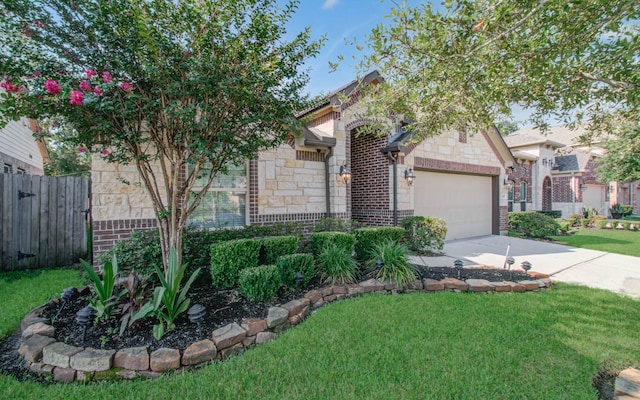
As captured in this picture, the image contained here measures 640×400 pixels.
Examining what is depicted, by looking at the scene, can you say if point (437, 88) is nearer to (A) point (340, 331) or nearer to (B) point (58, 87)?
(A) point (340, 331)

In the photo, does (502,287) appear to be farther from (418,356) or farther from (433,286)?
(418,356)

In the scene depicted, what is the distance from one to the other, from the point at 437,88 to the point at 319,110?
14.4ft

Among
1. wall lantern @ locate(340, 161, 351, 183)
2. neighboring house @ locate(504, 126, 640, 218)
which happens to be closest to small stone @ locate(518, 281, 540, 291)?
wall lantern @ locate(340, 161, 351, 183)

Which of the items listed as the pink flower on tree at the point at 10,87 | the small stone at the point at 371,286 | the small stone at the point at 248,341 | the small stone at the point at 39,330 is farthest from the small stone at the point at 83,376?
the small stone at the point at 371,286

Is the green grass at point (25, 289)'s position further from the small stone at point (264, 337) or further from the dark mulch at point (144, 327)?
the small stone at point (264, 337)

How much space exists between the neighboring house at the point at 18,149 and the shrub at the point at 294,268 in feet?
23.4

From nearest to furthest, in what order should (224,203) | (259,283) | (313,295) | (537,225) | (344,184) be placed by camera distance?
(259,283) < (313,295) < (224,203) < (344,184) < (537,225)

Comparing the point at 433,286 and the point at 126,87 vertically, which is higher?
the point at 126,87

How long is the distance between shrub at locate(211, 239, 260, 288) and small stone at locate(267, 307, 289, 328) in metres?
1.04

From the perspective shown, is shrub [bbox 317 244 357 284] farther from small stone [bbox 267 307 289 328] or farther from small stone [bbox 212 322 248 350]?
small stone [bbox 212 322 248 350]

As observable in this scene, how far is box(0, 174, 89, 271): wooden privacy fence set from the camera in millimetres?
5723

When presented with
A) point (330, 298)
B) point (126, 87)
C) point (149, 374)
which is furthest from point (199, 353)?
point (126, 87)

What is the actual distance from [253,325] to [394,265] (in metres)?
2.72

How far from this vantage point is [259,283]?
4.04 metres
